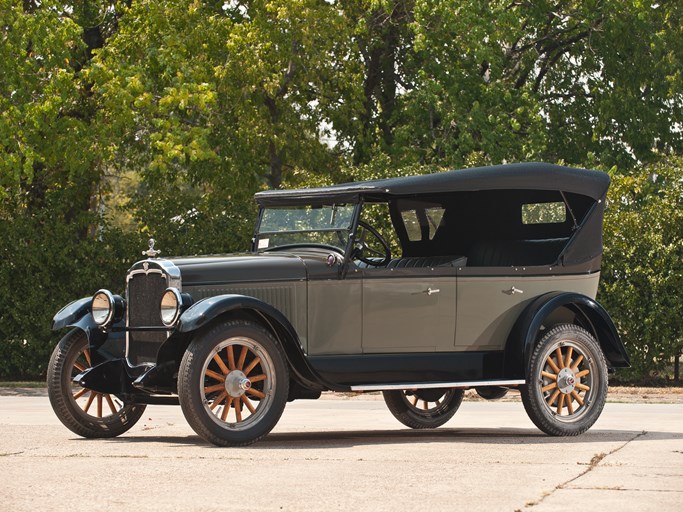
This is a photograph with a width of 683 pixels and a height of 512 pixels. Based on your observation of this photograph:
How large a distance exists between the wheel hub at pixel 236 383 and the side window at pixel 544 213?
3641 mm

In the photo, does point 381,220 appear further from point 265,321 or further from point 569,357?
point 265,321

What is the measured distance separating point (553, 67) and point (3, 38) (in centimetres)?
1338

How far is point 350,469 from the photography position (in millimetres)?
8227

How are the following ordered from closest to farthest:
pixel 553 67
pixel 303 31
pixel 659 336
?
pixel 659 336, pixel 303 31, pixel 553 67

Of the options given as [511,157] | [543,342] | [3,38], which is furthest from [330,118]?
[543,342]

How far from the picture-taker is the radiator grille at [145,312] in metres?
10.1

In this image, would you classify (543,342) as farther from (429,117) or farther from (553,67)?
(553,67)

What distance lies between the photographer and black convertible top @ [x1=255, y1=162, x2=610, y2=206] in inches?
420

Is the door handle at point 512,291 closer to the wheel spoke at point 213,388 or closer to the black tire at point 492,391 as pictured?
the black tire at point 492,391

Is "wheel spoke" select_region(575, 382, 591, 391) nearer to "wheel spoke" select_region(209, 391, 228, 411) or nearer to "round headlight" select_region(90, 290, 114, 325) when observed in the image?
"wheel spoke" select_region(209, 391, 228, 411)

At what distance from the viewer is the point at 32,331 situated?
65.1 feet

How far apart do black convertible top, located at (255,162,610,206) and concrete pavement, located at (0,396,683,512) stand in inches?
78.7

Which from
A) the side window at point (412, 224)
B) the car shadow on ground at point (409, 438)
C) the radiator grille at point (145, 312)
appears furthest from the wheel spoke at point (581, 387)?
the radiator grille at point (145, 312)

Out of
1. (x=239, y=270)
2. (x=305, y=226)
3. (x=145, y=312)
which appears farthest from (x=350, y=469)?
(x=305, y=226)
